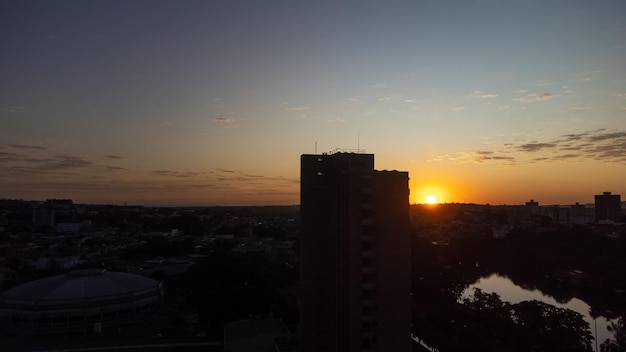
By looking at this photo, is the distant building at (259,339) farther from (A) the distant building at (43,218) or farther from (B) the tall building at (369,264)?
(A) the distant building at (43,218)

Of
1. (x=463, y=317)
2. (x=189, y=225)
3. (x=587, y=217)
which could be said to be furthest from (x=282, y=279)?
(x=587, y=217)

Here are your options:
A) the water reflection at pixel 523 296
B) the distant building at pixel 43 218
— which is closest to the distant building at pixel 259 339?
the water reflection at pixel 523 296

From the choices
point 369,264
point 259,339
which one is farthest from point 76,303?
point 369,264

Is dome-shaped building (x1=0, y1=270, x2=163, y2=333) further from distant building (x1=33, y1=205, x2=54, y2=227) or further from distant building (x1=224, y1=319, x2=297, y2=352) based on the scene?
distant building (x1=33, y1=205, x2=54, y2=227)

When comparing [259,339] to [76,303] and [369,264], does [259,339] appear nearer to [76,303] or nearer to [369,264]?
[369,264]

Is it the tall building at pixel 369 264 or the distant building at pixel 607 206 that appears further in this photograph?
the distant building at pixel 607 206
